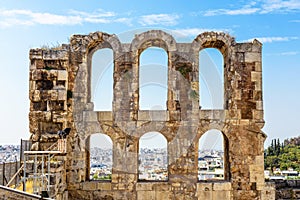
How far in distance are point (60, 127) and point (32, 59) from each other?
2684 mm

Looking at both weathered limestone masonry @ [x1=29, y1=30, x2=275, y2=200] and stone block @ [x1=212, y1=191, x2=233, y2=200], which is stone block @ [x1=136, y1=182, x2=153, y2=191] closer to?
weathered limestone masonry @ [x1=29, y1=30, x2=275, y2=200]

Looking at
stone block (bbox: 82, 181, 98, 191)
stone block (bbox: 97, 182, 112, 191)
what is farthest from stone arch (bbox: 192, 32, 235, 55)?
stone block (bbox: 82, 181, 98, 191)

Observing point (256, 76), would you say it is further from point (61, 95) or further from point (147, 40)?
point (61, 95)

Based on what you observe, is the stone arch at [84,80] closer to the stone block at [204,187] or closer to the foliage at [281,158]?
the stone block at [204,187]

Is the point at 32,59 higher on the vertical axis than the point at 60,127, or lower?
higher

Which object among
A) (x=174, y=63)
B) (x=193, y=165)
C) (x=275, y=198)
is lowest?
(x=275, y=198)

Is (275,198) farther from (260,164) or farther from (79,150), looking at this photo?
(79,150)

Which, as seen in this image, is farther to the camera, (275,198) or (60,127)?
(275,198)

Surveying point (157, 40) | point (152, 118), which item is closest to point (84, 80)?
point (152, 118)

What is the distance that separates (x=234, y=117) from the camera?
607 inches

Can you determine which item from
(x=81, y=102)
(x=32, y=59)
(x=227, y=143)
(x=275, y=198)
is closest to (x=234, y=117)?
(x=227, y=143)

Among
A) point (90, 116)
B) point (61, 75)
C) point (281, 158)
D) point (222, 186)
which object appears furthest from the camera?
point (281, 158)

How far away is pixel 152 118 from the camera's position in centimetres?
1528

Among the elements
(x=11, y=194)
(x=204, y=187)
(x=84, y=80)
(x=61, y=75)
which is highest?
(x=61, y=75)
